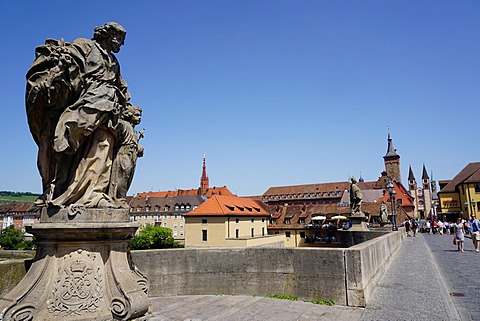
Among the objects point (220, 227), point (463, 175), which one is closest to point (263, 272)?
point (220, 227)

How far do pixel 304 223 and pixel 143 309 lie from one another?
50.7 meters

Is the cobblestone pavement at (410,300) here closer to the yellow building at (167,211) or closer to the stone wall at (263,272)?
the stone wall at (263,272)

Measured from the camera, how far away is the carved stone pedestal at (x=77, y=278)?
3367mm

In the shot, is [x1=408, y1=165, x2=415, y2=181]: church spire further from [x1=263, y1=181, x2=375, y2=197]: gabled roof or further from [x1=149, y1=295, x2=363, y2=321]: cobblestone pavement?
[x1=149, y1=295, x2=363, y2=321]: cobblestone pavement

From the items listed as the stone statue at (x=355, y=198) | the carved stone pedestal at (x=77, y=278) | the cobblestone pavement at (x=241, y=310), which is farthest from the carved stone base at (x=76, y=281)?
the stone statue at (x=355, y=198)

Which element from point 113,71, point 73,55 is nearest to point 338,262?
point 113,71

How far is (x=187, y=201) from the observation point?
78938mm

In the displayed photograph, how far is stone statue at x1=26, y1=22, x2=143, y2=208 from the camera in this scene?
11.9 feet

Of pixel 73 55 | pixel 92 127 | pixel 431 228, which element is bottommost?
pixel 431 228

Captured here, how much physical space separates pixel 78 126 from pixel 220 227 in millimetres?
47548

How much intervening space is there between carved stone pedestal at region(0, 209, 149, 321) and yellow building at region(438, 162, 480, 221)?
52.6 m

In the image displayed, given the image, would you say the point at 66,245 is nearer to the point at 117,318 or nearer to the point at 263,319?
the point at 117,318

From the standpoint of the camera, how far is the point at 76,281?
350 centimetres

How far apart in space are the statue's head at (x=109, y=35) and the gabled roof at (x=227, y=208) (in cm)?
4671
